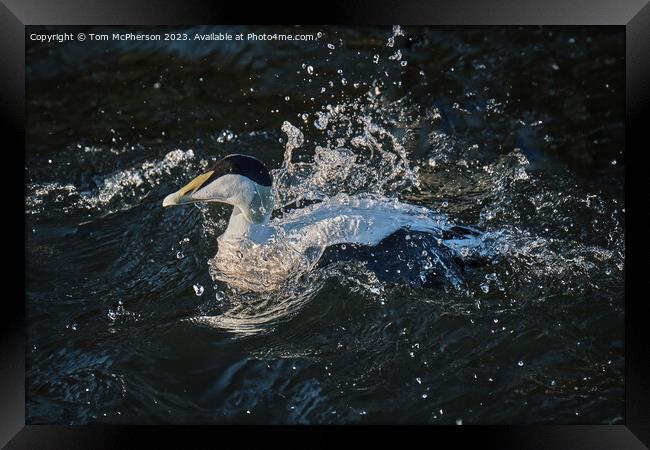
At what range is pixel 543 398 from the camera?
2111 mm

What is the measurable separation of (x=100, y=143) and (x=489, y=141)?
4.98 feet

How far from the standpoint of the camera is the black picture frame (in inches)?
78.8

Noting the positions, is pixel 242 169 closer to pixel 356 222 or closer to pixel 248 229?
pixel 248 229

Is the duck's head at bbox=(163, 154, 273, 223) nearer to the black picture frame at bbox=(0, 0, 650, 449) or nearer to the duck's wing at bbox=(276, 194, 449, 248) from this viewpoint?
the duck's wing at bbox=(276, 194, 449, 248)

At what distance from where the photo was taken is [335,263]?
245 cm

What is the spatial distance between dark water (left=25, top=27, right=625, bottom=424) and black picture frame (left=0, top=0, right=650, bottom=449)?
1.9 inches

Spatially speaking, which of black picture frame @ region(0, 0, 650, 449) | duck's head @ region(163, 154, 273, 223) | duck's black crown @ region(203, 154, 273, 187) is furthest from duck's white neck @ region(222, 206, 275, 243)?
black picture frame @ region(0, 0, 650, 449)
